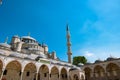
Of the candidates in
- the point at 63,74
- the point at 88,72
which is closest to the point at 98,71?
the point at 88,72

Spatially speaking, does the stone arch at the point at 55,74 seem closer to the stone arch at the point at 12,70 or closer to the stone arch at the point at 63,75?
the stone arch at the point at 63,75

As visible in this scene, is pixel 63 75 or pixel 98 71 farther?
pixel 98 71

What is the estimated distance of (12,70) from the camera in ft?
64.2

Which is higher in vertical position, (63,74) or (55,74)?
Result: (55,74)

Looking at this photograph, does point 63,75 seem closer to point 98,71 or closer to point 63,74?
point 63,74

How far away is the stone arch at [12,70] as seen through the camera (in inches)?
747

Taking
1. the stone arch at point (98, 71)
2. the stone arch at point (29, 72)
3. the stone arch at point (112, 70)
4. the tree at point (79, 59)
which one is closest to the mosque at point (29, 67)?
the stone arch at point (29, 72)

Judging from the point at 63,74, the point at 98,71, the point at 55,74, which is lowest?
the point at 63,74

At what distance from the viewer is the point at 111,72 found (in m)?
25.5

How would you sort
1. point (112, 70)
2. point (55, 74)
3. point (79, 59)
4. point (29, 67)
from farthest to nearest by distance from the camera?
point (79, 59)
point (112, 70)
point (55, 74)
point (29, 67)

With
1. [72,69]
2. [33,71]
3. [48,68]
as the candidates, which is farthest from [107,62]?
[33,71]

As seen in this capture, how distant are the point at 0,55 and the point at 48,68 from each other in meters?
8.42

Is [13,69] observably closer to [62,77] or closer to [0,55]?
[0,55]

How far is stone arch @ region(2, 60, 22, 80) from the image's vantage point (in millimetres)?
18969
